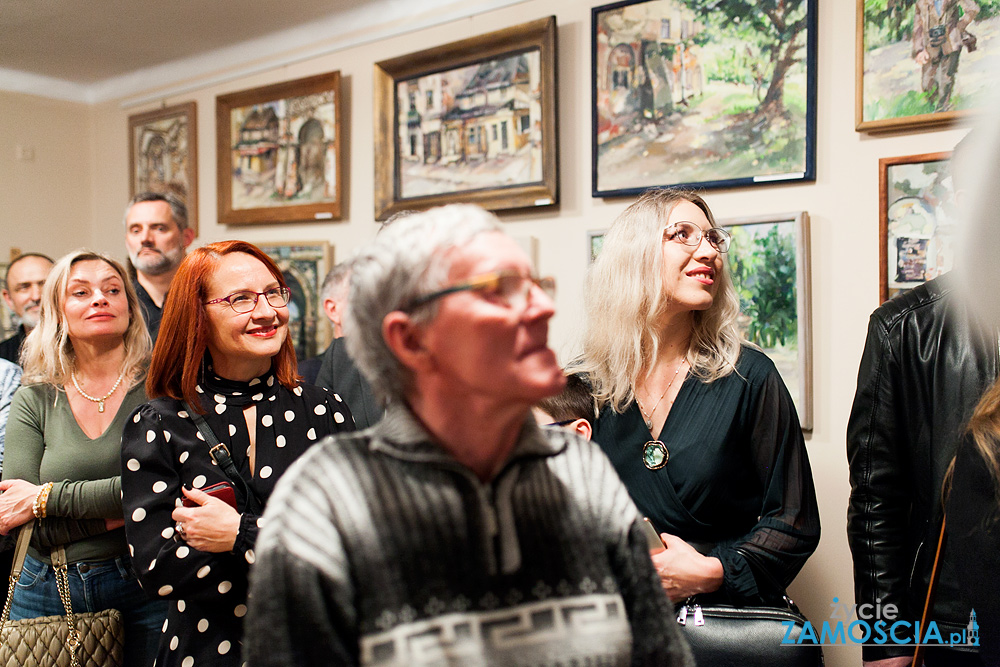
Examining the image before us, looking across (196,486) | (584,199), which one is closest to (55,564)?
(196,486)

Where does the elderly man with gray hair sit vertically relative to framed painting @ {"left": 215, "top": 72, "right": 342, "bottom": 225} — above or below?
below

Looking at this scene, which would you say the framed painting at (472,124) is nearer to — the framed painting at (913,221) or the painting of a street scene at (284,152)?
the painting of a street scene at (284,152)

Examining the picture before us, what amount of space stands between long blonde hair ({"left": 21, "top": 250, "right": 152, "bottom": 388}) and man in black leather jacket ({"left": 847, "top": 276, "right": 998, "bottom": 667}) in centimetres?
240

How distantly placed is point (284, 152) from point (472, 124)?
155 centimetres

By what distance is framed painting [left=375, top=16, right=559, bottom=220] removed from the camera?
13.3 ft

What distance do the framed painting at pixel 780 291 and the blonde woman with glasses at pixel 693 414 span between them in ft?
3.42

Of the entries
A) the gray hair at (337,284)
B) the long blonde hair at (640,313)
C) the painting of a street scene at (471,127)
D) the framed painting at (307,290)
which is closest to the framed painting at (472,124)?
the painting of a street scene at (471,127)

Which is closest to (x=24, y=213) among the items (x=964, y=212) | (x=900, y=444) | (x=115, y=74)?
(x=115, y=74)

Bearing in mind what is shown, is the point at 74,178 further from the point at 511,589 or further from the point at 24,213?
the point at 511,589

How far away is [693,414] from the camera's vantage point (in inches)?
88.2

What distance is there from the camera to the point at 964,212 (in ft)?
2.89

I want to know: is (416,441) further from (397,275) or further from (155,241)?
(155,241)

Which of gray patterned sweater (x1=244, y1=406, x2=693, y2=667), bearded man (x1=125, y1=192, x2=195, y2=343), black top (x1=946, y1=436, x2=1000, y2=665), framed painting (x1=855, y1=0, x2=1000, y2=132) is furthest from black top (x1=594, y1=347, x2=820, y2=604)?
bearded man (x1=125, y1=192, x2=195, y2=343)

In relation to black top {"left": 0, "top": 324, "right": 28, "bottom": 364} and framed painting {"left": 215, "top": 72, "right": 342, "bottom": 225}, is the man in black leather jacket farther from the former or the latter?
black top {"left": 0, "top": 324, "right": 28, "bottom": 364}
